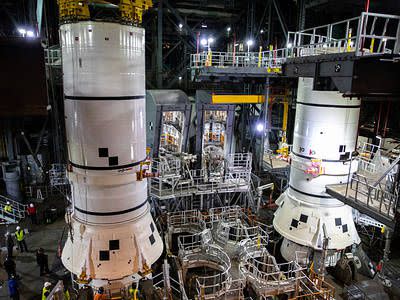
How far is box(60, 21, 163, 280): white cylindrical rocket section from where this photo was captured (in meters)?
9.20

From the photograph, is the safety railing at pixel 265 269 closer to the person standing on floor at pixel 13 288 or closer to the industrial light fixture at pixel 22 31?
the person standing on floor at pixel 13 288

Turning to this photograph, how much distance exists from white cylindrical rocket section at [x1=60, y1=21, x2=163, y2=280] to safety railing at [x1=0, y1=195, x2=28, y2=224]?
10802mm

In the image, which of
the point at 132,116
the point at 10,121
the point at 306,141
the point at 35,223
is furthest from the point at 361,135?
the point at 10,121

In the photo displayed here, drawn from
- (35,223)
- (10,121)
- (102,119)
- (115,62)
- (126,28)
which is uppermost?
(126,28)

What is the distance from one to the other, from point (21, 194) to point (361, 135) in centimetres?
2393

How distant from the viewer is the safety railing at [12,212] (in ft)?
62.1

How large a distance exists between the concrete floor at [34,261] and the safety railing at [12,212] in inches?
27.8

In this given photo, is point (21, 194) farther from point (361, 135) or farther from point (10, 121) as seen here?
point (361, 135)

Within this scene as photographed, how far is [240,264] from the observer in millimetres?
13641

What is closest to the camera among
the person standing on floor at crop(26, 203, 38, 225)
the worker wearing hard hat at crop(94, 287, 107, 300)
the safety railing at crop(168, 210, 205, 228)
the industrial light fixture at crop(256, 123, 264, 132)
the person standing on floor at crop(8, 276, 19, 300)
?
the worker wearing hard hat at crop(94, 287, 107, 300)

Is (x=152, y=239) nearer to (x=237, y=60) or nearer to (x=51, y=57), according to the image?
(x=237, y=60)

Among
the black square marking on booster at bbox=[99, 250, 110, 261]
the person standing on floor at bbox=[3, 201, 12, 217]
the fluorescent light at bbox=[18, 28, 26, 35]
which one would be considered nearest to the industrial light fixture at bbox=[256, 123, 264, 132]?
the black square marking on booster at bbox=[99, 250, 110, 261]

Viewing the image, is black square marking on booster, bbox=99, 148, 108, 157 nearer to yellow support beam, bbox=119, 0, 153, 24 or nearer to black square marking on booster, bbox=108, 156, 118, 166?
black square marking on booster, bbox=108, 156, 118, 166

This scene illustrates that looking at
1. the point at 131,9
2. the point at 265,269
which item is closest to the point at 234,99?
the point at 265,269
